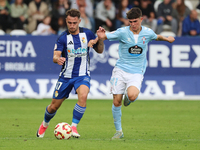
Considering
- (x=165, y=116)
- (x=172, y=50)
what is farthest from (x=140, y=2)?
(x=165, y=116)

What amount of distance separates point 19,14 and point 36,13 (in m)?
0.66

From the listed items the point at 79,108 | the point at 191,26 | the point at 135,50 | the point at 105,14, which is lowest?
the point at 79,108

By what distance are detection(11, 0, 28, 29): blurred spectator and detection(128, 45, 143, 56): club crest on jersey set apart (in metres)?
9.18

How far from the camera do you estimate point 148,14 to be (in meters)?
16.7

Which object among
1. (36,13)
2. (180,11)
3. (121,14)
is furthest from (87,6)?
(180,11)

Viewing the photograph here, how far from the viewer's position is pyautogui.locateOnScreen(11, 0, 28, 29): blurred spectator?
16125mm

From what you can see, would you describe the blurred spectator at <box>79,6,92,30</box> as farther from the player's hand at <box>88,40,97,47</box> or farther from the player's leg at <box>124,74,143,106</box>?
the player's hand at <box>88,40,97,47</box>

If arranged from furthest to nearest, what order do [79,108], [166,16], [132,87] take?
[166,16] < [132,87] < [79,108]

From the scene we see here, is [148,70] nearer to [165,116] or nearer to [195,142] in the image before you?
[165,116]

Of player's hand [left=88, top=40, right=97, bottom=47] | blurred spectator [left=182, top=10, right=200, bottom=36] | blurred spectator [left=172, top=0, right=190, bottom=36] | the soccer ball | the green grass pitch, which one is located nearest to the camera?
the green grass pitch

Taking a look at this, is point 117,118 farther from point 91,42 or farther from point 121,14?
point 121,14

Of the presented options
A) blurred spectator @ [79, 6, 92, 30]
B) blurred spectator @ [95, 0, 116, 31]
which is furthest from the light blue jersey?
blurred spectator @ [95, 0, 116, 31]

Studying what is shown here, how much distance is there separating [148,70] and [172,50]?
111cm

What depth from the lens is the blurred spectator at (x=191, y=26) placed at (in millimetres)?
15984
